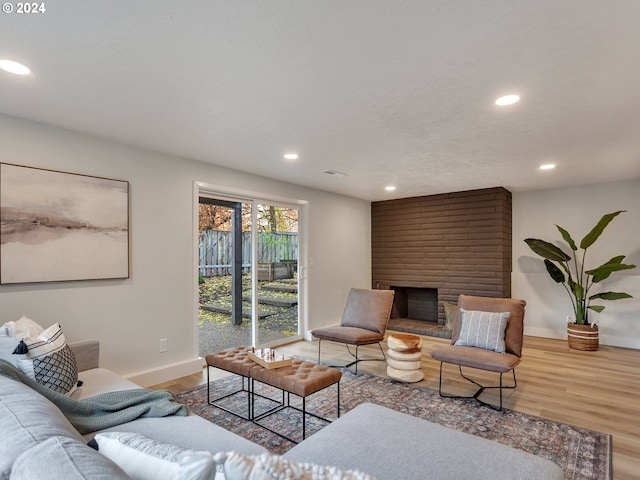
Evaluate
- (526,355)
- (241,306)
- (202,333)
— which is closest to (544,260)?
(526,355)

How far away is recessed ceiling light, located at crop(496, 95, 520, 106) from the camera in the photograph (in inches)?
90.0

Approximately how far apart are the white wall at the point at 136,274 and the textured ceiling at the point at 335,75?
0.18m

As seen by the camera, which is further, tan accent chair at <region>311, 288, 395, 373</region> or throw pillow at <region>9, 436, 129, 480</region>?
tan accent chair at <region>311, 288, 395, 373</region>

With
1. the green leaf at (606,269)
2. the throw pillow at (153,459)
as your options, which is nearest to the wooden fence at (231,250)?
the throw pillow at (153,459)

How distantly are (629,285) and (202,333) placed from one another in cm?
578

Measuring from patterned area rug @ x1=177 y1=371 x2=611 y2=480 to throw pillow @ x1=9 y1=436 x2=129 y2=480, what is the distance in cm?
169

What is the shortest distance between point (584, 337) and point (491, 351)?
2587 millimetres

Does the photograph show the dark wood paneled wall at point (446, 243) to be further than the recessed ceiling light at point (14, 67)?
Yes

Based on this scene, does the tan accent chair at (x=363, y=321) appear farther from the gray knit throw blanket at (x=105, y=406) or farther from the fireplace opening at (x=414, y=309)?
the gray knit throw blanket at (x=105, y=406)

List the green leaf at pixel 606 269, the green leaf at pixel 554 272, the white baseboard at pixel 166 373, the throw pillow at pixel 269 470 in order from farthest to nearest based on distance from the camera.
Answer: the green leaf at pixel 554 272 → the green leaf at pixel 606 269 → the white baseboard at pixel 166 373 → the throw pillow at pixel 269 470

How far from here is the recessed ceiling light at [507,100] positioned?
7.50 ft

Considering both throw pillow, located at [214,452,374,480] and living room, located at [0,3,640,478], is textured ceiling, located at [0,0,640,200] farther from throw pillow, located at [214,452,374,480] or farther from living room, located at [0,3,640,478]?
throw pillow, located at [214,452,374,480]

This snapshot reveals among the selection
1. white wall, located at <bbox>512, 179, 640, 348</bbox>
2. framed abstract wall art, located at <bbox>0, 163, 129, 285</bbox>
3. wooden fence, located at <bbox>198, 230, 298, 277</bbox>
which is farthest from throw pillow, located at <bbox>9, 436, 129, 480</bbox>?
white wall, located at <bbox>512, 179, 640, 348</bbox>

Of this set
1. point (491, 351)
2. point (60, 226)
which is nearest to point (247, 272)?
point (60, 226)
